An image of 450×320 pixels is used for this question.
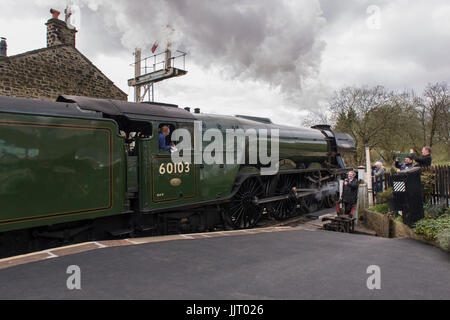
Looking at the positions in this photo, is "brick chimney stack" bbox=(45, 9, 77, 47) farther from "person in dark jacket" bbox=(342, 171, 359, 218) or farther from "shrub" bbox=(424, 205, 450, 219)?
"shrub" bbox=(424, 205, 450, 219)

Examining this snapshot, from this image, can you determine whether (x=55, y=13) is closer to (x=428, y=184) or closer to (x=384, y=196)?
(x=384, y=196)

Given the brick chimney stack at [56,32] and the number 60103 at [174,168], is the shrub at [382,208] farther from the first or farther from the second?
the brick chimney stack at [56,32]

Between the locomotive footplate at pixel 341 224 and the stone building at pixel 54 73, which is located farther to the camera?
the stone building at pixel 54 73

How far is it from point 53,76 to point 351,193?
11526 mm

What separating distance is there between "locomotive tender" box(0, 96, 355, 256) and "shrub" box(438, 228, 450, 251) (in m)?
3.91

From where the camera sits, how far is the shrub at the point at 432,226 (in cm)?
527

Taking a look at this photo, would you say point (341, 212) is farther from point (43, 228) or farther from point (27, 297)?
point (27, 297)

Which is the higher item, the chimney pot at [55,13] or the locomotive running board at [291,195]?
the chimney pot at [55,13]

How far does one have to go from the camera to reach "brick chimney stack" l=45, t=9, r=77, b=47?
1283 centimetres

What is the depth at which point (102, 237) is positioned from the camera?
523cm

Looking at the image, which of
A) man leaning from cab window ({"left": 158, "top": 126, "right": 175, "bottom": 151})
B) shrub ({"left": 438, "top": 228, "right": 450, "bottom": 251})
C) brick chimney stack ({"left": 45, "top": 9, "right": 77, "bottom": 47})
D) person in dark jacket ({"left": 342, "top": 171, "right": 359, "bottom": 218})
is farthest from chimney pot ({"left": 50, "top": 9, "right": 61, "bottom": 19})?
shrub ({"left": 438, "top": 228, "right": 450, "bottom": 251})

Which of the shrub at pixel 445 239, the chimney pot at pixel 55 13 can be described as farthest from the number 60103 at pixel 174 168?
the chimney pot at pixel 55 13

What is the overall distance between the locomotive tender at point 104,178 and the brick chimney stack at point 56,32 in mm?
9264

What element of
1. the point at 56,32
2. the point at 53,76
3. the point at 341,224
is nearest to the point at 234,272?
the point at 341,224
